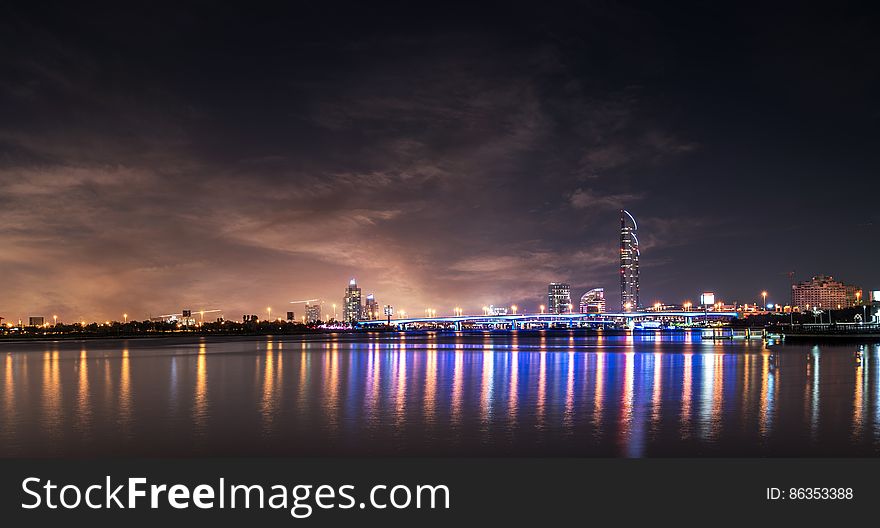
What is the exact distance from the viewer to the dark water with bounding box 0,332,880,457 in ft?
58.6

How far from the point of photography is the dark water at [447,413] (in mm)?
17859

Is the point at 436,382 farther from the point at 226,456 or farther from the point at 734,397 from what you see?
the point at 226,456

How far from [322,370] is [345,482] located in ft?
102

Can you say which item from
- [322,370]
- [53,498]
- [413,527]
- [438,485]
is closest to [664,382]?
[322,370]

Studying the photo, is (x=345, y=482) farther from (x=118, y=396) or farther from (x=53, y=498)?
(x=118, y=396)

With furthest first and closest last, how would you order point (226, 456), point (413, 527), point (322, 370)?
1. point (322, 370)
2. point (226, 456)
3. point (413, 527)

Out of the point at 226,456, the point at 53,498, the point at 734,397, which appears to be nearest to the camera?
the point at 53,498

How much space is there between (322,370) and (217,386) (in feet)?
38.0

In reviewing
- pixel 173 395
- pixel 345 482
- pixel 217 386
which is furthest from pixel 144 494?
pixel 217 386

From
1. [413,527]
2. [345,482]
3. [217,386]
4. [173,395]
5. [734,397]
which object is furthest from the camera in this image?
[217,386]

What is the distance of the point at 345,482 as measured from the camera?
13938mm

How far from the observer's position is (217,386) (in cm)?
3344

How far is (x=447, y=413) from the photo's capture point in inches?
931

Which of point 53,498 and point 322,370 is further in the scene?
point 322,370
